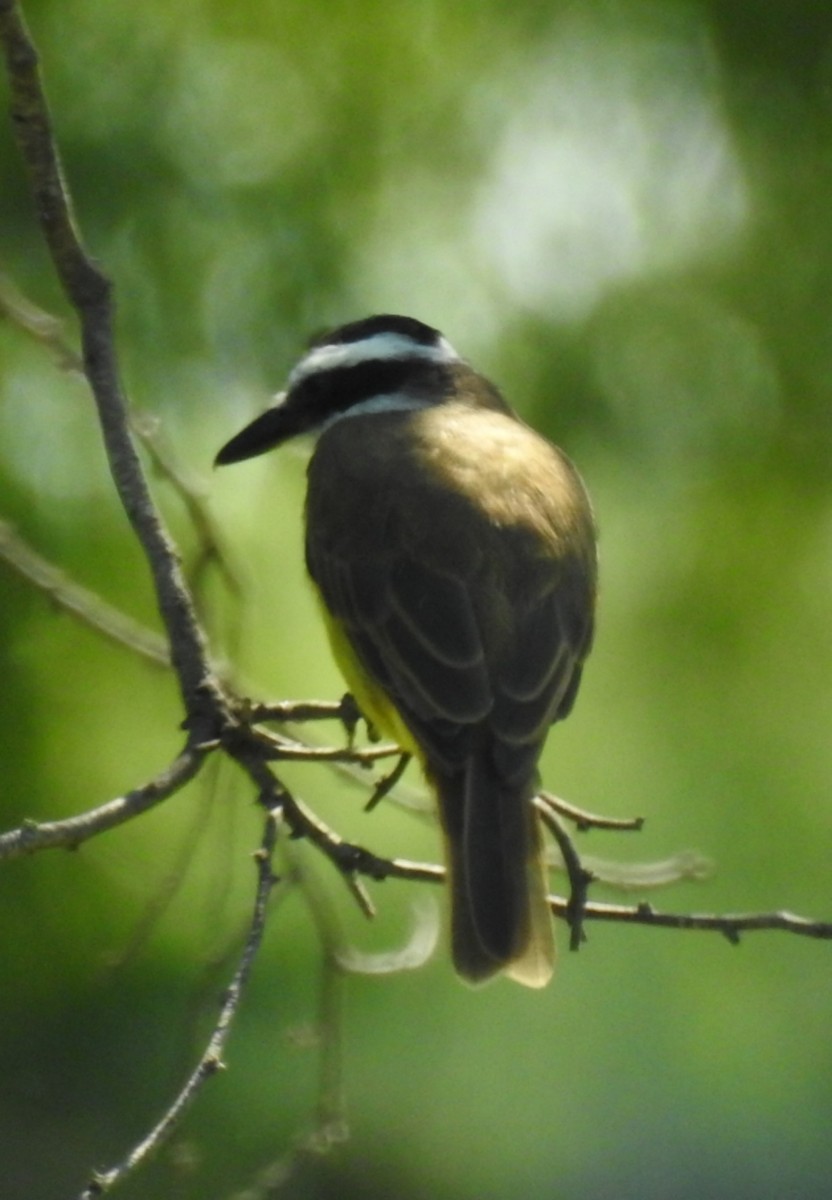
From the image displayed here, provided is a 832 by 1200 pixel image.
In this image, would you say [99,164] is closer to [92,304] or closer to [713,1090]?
[92,304]

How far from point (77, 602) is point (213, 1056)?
1.12 meters

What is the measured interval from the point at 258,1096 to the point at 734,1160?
89 cm

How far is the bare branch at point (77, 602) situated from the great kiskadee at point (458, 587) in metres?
0.33

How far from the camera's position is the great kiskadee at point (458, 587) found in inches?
108

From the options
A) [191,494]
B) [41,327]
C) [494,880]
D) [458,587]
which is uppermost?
[41,327]

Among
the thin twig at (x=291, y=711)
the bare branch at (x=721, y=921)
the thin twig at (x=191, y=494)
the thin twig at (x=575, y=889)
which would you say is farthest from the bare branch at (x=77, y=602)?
the bare branch at (x=721, y=921)

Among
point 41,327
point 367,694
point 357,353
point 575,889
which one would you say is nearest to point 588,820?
point 575,889

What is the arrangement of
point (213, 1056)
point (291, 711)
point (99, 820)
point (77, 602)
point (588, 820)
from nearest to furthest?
1. point (213, 1056)
2. point (99, 820)
3. point (291, 711)
4. point (588, 820)
5. point (77, 602)

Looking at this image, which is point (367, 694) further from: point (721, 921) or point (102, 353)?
point (721, 921)

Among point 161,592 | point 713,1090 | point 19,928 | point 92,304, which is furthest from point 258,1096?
point 92,304

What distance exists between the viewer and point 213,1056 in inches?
76.7

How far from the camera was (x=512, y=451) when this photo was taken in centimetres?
328

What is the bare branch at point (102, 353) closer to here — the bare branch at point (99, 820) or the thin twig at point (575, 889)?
the bare branch at point (99, 820)

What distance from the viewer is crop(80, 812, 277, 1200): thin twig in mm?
1791
